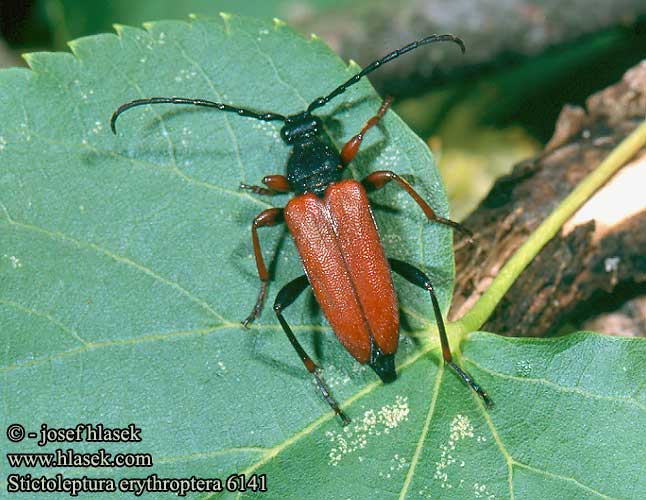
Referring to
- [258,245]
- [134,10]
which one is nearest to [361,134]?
[258,245]

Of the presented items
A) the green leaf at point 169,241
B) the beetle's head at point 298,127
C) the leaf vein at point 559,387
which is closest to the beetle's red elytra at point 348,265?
the green leaf at point 169,241

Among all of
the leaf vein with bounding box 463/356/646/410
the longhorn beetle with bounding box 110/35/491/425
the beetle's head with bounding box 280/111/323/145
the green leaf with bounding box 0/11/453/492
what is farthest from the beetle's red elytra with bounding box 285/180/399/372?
the leaf vein with bounding box 463/356/646/410

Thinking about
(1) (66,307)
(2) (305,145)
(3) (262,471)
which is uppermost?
(2) (305,145)

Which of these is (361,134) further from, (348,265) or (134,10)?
(134,10)

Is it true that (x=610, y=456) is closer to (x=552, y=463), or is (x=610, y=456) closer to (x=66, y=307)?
(x=552, y=463)

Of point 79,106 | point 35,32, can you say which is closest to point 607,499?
point 79,106

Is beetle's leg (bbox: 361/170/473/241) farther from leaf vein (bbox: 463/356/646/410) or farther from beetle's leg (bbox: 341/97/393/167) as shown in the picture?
leaf vein (bbox: 463/356/646/410)
